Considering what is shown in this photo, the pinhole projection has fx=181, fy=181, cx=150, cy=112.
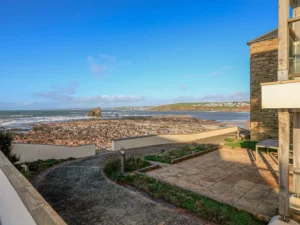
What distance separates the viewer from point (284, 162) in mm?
2949

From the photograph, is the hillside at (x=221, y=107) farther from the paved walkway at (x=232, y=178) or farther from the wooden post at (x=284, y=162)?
the wooden post at (x=284, y=162)

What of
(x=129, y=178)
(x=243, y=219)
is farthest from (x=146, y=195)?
(x=243, y=219)

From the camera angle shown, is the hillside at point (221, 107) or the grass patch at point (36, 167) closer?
the grass patch at point (36, 167)

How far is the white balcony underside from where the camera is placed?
8.87ft

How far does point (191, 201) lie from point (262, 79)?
9.60 metres

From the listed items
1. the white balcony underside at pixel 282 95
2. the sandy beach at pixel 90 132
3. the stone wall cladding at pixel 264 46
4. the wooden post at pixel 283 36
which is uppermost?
the stone wall cladding at pixel 264 46

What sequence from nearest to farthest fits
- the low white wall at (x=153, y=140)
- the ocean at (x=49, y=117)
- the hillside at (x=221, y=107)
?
the low white wall at (x=153, y=140) → the ocean at (x=49, y=117) → the hillside at (x=221, y=107)

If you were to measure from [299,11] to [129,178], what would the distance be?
5.51 metres

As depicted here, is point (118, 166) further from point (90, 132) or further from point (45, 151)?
point (90, 132)

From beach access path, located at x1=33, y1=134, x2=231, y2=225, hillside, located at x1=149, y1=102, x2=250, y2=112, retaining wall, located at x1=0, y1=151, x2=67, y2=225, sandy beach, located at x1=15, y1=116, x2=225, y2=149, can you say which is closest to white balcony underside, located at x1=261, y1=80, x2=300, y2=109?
beach access path, located at x1=33, y1=134, x2=231, y2=225

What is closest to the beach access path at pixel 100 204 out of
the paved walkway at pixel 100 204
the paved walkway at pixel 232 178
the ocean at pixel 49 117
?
the paved walkway at pixel 100 204

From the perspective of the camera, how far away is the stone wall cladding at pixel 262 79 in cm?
1005

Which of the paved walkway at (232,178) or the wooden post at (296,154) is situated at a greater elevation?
the wooden post at (296,154)

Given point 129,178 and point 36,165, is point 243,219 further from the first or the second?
point 36,165
